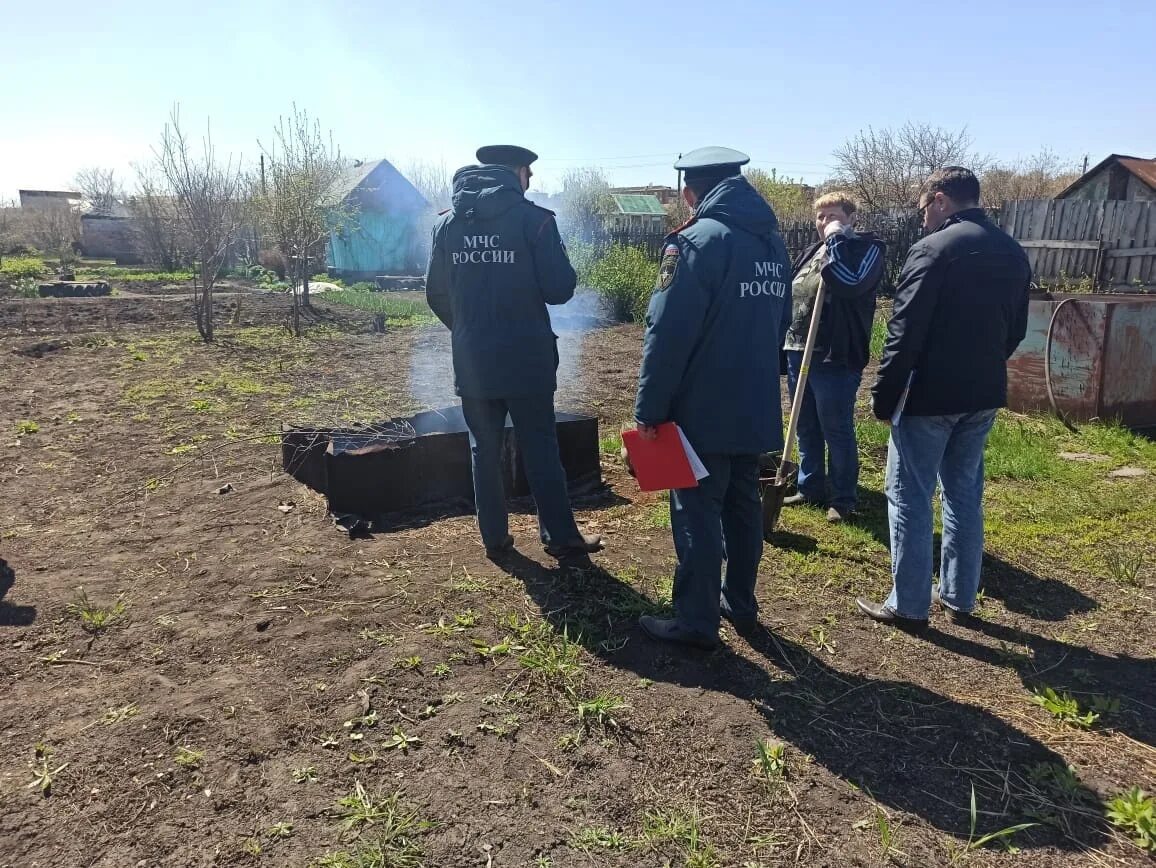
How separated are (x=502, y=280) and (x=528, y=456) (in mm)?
881

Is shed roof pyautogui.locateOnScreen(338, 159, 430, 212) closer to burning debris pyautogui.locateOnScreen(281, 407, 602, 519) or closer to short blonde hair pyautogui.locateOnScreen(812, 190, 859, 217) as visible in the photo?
burning debris pyautogui.locateOnScreen(281, 407, 602, 519)

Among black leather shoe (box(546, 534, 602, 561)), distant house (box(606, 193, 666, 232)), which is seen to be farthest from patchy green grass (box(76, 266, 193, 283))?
black leather shoe (box(546, 534, 602, 561))

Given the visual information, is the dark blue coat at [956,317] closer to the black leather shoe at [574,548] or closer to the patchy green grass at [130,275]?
the black leather shoe at [574,548]

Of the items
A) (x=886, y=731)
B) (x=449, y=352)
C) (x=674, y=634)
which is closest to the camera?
(x=886, y=731)

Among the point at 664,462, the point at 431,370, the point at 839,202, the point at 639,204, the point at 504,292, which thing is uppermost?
the point at 639,204

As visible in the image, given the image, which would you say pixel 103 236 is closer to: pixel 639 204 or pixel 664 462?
pixel 639 204

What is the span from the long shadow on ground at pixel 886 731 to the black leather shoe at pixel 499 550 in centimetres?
63

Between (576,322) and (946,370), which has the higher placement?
(946,370)

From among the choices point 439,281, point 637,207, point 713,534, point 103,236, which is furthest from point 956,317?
point 103,236

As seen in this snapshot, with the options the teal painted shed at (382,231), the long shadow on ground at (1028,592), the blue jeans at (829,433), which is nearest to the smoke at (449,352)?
the blue jeans at (829,433)

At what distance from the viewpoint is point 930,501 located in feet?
10.4

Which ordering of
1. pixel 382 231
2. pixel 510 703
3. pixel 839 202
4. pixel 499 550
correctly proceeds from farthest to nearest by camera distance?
pixel 382 231, pixel 839 202, pixel 499 550, pixel 510 703

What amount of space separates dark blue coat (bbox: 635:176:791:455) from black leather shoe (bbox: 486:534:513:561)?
1.43m

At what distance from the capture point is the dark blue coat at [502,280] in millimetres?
3576
